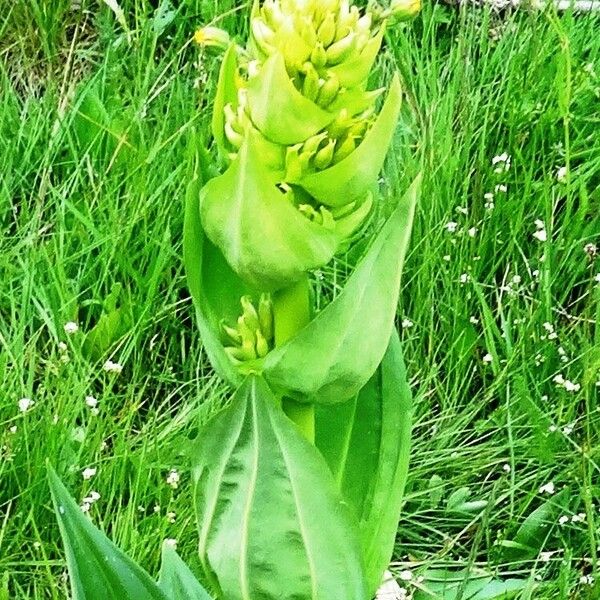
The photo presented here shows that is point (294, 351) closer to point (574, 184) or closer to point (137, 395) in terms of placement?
point (137, 395)

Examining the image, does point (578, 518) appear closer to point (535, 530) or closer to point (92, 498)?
point (535, 530)

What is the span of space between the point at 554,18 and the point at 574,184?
41 cm

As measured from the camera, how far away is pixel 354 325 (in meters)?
0.93

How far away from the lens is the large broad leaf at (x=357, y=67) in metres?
0.83

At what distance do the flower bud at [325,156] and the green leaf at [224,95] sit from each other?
9 cm

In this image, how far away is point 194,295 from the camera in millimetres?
986

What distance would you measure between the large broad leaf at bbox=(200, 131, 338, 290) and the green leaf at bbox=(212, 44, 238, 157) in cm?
5

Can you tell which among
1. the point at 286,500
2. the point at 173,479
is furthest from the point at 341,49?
the point at 173,479

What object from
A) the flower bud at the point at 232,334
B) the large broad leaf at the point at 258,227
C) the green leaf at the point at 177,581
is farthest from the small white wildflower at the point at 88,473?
the large broad leaf at the point at 258,227

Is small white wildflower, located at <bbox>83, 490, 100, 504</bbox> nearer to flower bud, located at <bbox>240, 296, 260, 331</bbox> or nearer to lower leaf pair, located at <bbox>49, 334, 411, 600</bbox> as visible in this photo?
lower leaf pair, located at <bbox>49, 334, 411, 600</bbox>

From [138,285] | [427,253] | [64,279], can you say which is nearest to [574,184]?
[427,253]

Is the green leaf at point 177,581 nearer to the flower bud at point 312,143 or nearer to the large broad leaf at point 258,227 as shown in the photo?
the large broad leaf at point 258,227

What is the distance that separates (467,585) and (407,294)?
622mm

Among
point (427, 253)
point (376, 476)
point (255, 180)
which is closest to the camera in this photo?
point (255, 180)
